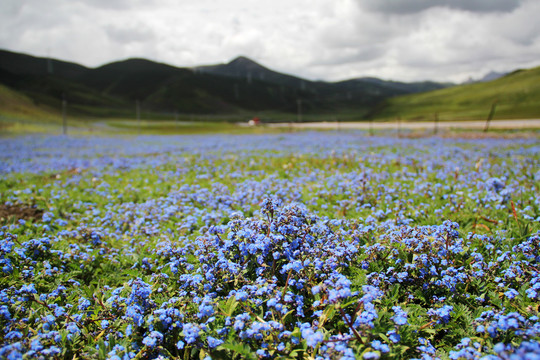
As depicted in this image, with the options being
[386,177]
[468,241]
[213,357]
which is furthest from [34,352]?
[386,177]

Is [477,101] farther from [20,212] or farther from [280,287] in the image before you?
[280,287]

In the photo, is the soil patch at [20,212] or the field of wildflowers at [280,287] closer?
the field of wildflowers at [280,287]

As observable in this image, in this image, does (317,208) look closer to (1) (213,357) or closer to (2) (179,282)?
(2) (179,282)

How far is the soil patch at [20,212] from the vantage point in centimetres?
771

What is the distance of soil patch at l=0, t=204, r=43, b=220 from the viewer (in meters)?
7.71

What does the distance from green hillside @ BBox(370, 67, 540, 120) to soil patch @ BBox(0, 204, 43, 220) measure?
10359 cm

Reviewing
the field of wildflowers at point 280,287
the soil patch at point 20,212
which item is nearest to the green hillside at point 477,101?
the field of wildflowers at point 280,287

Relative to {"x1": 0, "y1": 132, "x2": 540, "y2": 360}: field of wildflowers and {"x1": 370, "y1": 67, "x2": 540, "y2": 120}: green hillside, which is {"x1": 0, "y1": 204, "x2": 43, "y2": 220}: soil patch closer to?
{"x1": 0, "y1": 132, "x2": 540, "y2": 360}: field of wildflowers

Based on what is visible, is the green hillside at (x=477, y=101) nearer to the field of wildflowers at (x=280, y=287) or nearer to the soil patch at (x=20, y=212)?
Result: the field of wildflowers at (x=280, y=287)

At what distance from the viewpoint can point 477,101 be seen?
136m

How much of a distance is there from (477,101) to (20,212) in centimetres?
15881

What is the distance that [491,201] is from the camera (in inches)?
281

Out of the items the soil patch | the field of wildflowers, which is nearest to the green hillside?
the field of wildflowers

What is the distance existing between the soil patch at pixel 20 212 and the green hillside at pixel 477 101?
10359 centimetres
